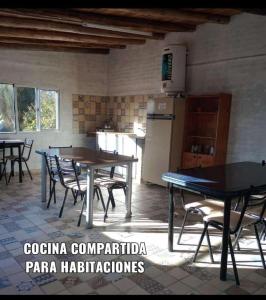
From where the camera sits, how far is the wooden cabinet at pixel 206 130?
4.92 meters

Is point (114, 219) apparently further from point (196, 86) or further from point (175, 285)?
point (196, 86)

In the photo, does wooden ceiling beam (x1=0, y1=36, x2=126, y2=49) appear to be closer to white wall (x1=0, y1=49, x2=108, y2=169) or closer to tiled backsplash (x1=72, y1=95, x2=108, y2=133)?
white wall (x1=0, y1=49, x2=108, y2=169)

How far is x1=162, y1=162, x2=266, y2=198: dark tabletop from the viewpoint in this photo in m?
2.46

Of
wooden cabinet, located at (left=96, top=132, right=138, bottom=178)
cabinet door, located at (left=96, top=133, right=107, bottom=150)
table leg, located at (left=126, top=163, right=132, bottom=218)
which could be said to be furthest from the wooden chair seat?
cabinet door, located at (left=96, top=133, right=107, bottom=150)

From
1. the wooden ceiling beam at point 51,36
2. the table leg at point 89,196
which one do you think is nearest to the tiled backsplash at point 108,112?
the wooden ceiling beam at point 51,36

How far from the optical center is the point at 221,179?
282 centimetres

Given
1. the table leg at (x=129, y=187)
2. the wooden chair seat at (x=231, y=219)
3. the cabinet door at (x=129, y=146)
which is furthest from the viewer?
the cabinet door at (x=129, y=146)

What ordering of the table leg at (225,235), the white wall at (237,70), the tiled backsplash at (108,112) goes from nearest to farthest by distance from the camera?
the table leg at (225,235) → the white wall at (237,70) → the tiled backsplash at (108,112)

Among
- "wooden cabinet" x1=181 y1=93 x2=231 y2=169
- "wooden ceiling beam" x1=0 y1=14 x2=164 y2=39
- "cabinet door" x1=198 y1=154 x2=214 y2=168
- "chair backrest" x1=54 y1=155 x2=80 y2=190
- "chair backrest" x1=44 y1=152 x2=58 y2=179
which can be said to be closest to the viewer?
"chair backrest" x1=54 y1=155 x2=80 y2=190

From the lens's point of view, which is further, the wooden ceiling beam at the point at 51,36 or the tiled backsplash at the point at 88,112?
the tiled backsplash at the point at 88,112

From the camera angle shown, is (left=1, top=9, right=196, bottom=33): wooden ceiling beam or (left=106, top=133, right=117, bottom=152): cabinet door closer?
(left=1, top=9, right=196, bottom=33): wooden ceiling beam

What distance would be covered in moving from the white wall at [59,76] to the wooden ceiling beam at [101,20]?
2.49 m

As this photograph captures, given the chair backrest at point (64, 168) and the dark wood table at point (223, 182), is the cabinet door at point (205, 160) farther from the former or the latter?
the chair backrest at point (64, 168)

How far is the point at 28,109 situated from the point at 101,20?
10.2 ft
